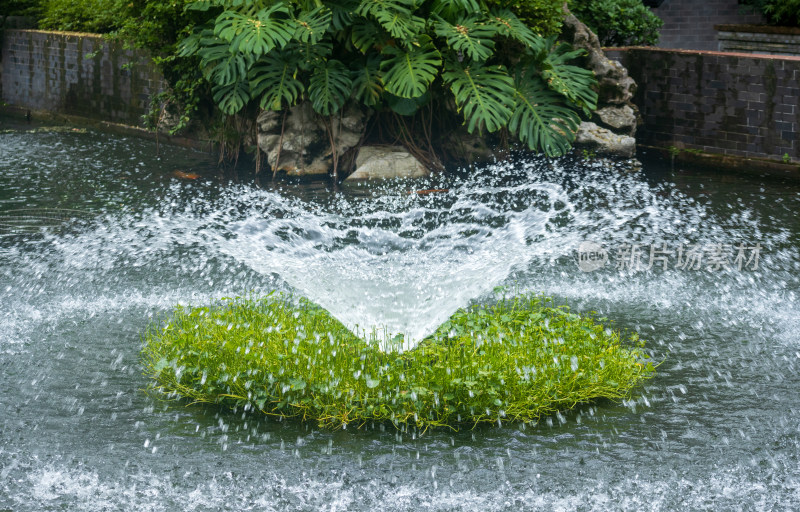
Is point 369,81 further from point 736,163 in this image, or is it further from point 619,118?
point 736,163

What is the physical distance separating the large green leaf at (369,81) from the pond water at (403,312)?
1248mm

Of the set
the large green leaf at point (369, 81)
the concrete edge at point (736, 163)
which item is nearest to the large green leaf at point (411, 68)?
the large green leaf at point (369, 81)

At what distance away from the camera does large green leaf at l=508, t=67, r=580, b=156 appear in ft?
35.1

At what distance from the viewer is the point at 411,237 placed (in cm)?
852

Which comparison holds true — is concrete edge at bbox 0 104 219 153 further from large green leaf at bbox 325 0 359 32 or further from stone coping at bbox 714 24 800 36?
stone coping at bbox 714 24 800 36

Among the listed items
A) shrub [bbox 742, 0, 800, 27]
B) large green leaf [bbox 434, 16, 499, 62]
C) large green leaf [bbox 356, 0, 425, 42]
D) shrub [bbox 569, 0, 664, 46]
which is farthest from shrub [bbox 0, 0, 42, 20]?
shrub [bbox 742, 0, 800, 27]

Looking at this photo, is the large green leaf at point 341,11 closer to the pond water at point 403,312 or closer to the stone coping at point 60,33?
the pond water at point 403,312

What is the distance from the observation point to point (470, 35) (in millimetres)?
10477

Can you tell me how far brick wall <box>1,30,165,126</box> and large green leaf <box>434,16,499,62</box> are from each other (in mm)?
5693

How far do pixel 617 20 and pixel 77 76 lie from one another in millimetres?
9820

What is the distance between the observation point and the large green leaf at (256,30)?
32.6ft

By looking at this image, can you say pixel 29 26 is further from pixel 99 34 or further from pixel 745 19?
pixel 745 19

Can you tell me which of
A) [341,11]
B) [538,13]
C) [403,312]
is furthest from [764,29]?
[403,312]

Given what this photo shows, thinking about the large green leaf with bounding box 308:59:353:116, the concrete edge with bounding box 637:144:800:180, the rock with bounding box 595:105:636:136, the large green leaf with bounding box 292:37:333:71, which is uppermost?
the large green leaf with bounding box 292:37:333:71
